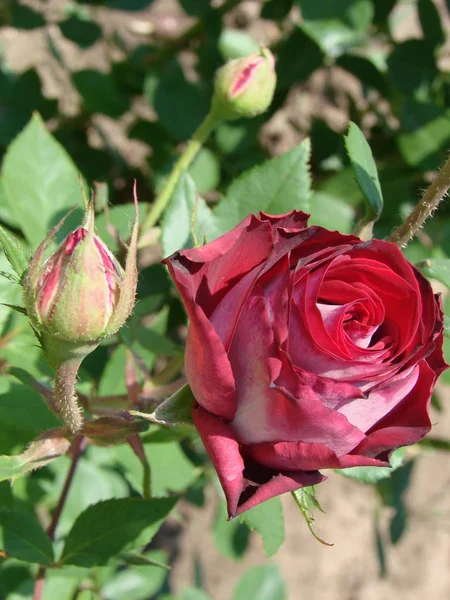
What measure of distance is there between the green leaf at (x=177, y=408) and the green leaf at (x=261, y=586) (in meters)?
1.54

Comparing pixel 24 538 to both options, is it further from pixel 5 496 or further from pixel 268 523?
pixel 268 523

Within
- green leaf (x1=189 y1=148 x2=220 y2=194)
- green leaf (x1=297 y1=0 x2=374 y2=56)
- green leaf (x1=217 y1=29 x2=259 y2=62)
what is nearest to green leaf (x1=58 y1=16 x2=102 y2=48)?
green leaf (x1=217 y1=29 x2=259 y2=62)

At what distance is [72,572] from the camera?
1.33 m

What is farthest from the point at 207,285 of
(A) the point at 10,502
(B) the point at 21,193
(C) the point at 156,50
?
(C) the point at 156,50

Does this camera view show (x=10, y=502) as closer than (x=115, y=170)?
Yes

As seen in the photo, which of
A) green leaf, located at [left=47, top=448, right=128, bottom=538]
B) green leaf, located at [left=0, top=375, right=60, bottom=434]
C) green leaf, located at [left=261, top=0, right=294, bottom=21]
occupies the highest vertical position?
green leaf, located at [left=261, top=0, right=294, bottom=21]

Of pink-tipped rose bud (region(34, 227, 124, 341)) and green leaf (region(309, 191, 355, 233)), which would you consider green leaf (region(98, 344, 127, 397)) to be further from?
pink-tipped rose bud (region(34, 227, 124, 341))

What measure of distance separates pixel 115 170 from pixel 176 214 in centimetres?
135

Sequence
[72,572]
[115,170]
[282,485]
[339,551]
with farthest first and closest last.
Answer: [339,551], [115,170], [72,572], [282,485]

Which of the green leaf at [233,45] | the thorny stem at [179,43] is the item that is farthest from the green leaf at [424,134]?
the thorny stem at [179,43]

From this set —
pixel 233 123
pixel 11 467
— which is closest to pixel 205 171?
pixel 233 123

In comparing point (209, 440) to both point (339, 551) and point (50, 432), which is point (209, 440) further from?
→ point (339, 551)

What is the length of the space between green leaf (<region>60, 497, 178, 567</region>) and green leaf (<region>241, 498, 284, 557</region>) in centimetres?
15

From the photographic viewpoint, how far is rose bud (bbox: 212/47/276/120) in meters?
1.17
